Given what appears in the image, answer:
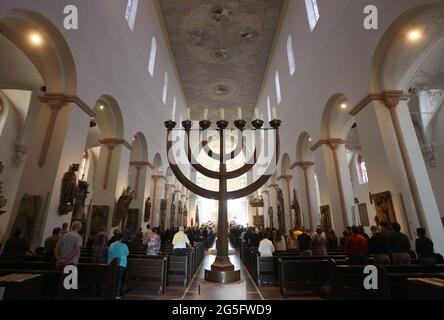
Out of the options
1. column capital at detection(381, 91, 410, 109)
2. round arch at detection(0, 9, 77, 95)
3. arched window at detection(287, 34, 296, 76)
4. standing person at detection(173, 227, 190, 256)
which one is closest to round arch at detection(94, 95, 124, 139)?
round arch at detection(0, 9, 77, 95)

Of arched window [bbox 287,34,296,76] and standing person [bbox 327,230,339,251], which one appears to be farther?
arched window [bbox 287,34,296,76]

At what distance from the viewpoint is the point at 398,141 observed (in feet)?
19.3

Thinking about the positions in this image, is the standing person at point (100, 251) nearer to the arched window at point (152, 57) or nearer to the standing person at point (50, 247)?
the standing person at point (50, 247)

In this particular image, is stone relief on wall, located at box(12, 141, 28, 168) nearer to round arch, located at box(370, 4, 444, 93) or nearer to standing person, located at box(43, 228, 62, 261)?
standing person, located at box(43, 228, 62, 261)

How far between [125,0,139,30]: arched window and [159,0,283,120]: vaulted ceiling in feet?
12.3

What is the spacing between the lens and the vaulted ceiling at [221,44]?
13.8 metres

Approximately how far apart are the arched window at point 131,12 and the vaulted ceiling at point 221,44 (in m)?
3.76

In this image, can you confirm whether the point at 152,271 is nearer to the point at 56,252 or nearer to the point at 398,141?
the point at 56,252

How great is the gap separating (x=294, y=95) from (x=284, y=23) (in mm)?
4931

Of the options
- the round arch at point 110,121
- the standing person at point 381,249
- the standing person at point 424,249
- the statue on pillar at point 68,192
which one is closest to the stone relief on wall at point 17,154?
the round arch at point 110,121

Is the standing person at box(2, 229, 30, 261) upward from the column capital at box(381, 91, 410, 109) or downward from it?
downward

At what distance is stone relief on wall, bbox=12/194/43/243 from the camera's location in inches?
206

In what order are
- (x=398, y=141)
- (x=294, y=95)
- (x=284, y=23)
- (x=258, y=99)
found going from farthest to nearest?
(x=258, y=99), (x=284, y=23), (x=294, y=95), (x=398, y=141)

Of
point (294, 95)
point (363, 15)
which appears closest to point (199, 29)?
point (294, 95)
